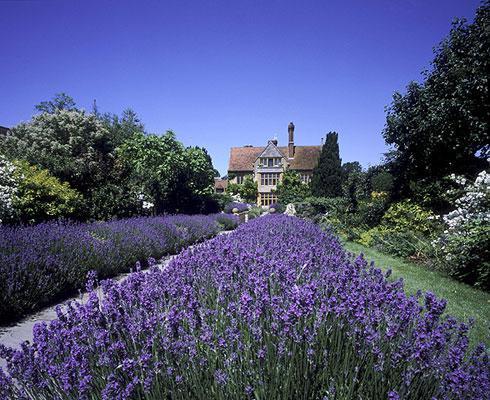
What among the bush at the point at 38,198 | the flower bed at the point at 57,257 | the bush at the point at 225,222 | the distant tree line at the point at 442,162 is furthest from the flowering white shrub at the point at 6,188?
the distant tree line at the point at 442,162

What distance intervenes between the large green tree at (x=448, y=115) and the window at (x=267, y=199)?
34111mm

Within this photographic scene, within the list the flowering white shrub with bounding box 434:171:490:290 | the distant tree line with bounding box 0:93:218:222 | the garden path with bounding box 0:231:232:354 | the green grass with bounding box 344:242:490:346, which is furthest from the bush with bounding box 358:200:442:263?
the distant tree line with bounding box 0:93:218:222

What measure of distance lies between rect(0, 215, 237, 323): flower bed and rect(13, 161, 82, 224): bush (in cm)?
261

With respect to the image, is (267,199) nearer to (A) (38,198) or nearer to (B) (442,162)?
(B) (442,162)

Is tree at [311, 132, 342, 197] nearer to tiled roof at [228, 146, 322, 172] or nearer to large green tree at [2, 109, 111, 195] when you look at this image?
tiled roof at [228, 146, 322, 172]

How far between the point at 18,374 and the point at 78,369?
1.32 feet

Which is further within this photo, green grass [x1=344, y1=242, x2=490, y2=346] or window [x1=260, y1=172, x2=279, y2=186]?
window [x1=260, y1=172, x2=279, y2=186]

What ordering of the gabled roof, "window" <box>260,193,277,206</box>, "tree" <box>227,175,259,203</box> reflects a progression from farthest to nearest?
1. "window" <box>260,193,277,206</box>
2. the gabled roof
3. "tree" <box>227,175,259,203</box>

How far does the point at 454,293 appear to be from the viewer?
5500 mm

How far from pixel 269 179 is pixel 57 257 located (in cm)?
4355

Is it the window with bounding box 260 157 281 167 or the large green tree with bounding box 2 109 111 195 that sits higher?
the window with bounding box 260 157 281 167

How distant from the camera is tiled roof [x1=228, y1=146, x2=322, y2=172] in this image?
158 ft

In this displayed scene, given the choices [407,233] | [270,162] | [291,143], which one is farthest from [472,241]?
[291,143]

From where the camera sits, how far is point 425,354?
5.36 feet
